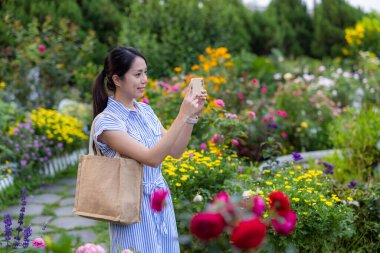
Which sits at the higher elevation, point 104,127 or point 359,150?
point 104,127

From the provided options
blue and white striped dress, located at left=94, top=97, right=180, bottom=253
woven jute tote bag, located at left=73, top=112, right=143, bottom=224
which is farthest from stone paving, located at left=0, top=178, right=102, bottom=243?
woven jute tote bag, located at left=73, top=112, right=143, bottom=224

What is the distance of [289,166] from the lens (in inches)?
163

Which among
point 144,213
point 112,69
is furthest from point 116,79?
point 144,213

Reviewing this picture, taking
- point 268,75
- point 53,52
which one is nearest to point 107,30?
point 53,52

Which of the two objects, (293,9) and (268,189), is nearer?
(268,189)

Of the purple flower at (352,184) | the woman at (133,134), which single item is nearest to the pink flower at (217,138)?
the purple flower at (352,184)

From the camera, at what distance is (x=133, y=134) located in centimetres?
236

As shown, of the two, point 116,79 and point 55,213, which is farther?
point 55,213

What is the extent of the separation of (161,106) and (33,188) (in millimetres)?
1482

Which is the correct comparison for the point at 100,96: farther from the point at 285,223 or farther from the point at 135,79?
the point at 285,223

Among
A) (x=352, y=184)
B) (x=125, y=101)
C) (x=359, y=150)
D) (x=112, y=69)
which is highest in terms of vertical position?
(x=112, y=69)

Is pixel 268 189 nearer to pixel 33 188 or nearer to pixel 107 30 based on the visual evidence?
pixel 33 188

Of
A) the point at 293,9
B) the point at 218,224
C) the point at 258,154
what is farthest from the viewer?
the point at 293,9

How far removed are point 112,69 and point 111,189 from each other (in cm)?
52
